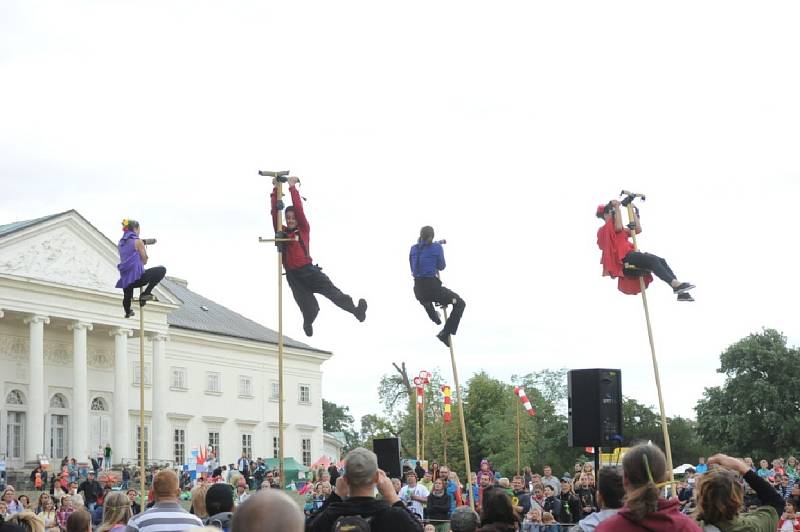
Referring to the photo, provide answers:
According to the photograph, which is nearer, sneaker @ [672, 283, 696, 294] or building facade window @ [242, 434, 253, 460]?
sneaker @ [672, 283, 696, 294]

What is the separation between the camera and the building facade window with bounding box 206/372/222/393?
5932 cm

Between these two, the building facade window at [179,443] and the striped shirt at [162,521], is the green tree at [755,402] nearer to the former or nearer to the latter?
the building facade window at [179,443]

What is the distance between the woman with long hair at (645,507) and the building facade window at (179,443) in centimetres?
5282

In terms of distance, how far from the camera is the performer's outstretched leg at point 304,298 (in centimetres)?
1673

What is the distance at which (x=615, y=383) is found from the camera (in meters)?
11.8

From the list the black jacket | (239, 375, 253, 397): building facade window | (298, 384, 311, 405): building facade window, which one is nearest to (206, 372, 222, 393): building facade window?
(239, 375, 253, 397): building facade window

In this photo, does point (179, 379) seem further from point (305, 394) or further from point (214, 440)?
point (305, 394)

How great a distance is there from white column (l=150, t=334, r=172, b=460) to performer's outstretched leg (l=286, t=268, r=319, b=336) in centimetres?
3738

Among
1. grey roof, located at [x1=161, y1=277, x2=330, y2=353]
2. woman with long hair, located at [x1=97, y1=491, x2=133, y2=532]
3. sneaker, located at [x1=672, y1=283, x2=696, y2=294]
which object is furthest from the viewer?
grey roof, located at [x1=161, y1=277, x2=330, y2=353]

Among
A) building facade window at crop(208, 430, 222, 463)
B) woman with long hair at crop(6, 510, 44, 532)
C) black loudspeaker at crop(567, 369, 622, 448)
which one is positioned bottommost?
building facade window at crop(208, 430, 222, 463)

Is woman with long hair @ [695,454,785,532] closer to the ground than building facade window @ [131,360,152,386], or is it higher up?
closer to the ground

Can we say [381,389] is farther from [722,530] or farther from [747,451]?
[722,530]

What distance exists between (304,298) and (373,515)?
10495 millimetres

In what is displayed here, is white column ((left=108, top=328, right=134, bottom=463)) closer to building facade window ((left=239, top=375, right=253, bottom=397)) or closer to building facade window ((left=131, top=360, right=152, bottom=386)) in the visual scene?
building facade window ((left=131, top=360, right=152, bottom=386))
